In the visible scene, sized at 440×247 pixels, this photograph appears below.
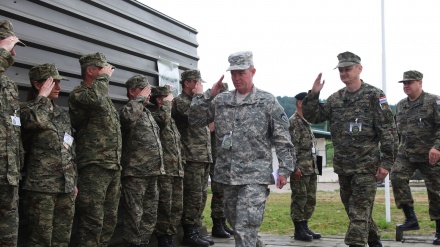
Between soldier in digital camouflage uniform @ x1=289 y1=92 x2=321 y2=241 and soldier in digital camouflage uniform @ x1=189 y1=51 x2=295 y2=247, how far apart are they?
2.26 metres

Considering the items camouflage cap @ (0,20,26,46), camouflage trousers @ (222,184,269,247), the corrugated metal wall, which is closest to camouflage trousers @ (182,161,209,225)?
the corrugated metal wall

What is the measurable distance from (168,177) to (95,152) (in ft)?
4.03

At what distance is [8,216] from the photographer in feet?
13.1

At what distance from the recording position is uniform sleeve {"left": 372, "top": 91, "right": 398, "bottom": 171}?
5.41m

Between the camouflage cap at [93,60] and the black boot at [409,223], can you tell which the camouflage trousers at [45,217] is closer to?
the camouflage cap at [93,60]

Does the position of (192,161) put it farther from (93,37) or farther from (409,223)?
(409,223)

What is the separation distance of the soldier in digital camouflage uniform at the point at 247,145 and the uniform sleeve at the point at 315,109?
0.98 metres

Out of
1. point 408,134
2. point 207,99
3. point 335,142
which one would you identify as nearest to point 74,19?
point 207,99

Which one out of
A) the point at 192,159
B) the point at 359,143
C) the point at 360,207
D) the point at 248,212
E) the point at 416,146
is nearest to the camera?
the point at 248,212

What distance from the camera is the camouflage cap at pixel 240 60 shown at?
480 cm

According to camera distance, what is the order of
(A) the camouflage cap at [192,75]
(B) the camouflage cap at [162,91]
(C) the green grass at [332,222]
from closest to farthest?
1. (B) the camouflage cap at [162,91]
2. (A) the camouflage cap at [192,75]
3. (C) the green grass at [332,222]

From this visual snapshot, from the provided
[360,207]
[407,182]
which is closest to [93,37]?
[360,207]

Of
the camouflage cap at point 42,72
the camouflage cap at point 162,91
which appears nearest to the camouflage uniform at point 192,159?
the camouflage cap at point 162,91

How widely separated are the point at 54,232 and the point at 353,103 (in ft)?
10.2
